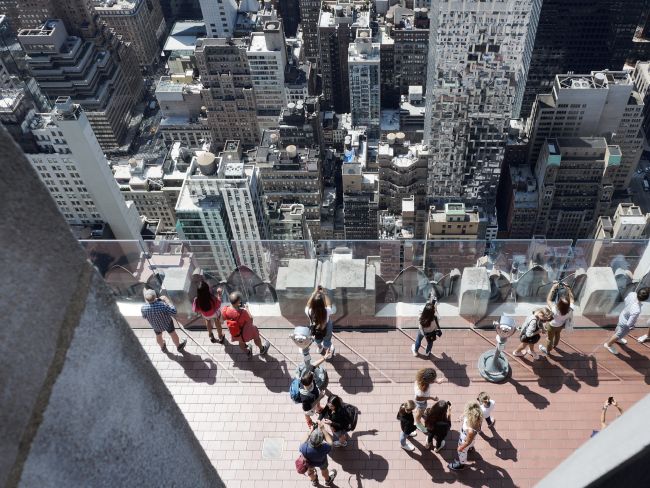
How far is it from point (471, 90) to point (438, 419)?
167 ft

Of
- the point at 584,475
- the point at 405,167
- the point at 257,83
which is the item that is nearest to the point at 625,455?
the point at 584,475

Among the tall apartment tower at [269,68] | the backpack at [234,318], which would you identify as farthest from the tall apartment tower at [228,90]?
the backpack at [234,318]

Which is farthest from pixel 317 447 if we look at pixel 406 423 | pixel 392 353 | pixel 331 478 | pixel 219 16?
pixel 219 16

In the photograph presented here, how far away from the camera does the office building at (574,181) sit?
58.9 m

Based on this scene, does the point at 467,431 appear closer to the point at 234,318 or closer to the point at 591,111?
the point at 234,318

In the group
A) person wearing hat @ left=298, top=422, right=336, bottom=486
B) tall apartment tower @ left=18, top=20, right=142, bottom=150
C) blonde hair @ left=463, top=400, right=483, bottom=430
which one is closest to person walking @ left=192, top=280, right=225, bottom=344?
person wearing hat @ left=298, top=422, right=336, bottom=486

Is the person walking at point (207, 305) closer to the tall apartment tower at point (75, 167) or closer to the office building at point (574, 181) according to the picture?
the tall apartment tower at point (75, 167)

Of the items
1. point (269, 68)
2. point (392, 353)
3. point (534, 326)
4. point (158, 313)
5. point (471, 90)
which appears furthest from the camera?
point (269, 68)

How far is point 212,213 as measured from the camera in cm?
5125

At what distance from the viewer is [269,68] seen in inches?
2837

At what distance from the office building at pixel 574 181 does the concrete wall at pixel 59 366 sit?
200 ft

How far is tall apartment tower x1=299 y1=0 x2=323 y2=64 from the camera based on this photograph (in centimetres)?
8000

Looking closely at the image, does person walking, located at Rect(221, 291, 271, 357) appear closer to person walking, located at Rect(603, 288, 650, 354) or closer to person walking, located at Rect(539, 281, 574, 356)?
person walking, located at Rect(539, 281, 574, 356)

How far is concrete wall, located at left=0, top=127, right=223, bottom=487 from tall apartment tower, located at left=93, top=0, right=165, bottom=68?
93539 millimetres
